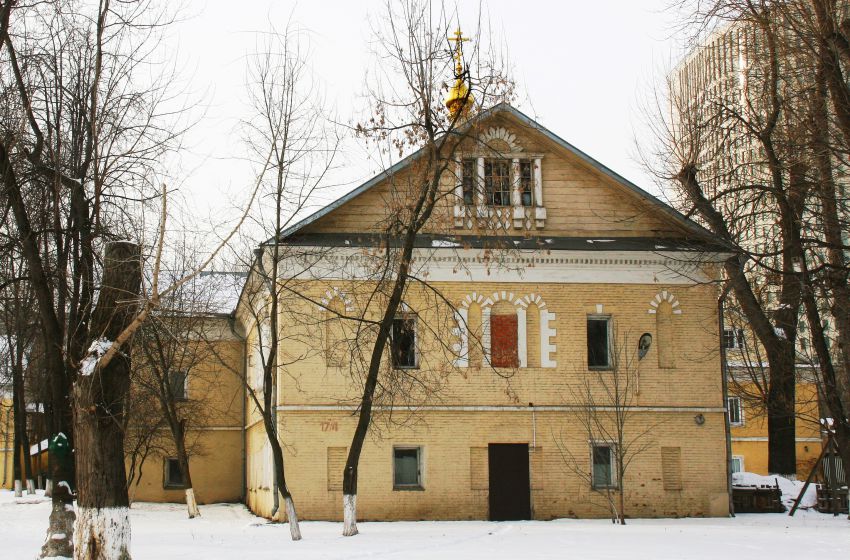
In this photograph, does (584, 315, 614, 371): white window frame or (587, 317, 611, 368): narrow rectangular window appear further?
(587, 317, 611, 368): narrow rectangular window

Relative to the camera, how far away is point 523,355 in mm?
23422

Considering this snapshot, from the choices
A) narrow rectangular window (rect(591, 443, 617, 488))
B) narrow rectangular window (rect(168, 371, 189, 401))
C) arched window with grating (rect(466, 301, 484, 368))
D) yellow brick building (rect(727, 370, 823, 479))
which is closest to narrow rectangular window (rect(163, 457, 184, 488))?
narrow rectangular window (rect(168, 371, 189, 401))

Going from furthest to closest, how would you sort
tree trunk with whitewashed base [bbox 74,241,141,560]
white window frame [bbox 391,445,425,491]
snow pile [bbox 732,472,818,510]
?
1. snow pile [bbox 732,472,818,510]
2. white window frame [bbox 391,445,425,491]
3. tree trunk with whitewashed base [bbox 74,241,141,560]

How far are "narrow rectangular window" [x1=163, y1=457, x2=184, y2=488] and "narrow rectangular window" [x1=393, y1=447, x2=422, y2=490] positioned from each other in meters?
13.5

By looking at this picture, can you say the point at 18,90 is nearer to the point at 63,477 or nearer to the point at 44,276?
the point at 44,276

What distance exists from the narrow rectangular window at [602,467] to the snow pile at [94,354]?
13.5 metres

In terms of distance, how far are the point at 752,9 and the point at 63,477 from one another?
13.9m

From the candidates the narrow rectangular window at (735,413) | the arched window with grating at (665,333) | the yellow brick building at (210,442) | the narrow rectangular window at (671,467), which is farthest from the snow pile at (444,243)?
the narrow rectangular window at (735,413)

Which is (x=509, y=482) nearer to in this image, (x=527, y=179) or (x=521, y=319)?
(x=521, y=319)

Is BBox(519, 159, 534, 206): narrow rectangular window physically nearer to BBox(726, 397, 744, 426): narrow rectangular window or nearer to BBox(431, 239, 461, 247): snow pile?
BBox(431, 239, 461, 247): snow pile

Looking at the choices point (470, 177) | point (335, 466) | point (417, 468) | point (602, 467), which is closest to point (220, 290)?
point (335, 466)

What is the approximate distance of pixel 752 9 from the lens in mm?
18203

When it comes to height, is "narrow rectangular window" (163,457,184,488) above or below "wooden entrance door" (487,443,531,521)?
below

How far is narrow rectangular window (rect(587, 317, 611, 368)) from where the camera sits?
2402cm
